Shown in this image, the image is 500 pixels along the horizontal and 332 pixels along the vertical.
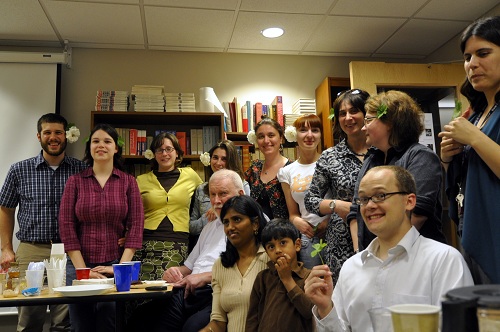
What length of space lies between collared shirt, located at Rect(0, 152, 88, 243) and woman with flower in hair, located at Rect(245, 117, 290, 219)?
1.35 metres

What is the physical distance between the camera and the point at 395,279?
53.8 inches

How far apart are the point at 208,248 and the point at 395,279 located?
160 cm

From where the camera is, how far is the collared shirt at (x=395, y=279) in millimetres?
1296

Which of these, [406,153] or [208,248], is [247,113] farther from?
[406,153]

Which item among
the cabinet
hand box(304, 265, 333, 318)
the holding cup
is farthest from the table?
the cabinet

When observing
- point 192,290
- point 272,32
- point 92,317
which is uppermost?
Result: point 272,32

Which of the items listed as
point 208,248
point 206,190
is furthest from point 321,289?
point 206,190

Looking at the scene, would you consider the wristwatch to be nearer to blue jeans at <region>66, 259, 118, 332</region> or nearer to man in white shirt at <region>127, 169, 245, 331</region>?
man in white shirt at <region>127, 169, 245, 331</region>

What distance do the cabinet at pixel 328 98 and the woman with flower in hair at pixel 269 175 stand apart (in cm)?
124

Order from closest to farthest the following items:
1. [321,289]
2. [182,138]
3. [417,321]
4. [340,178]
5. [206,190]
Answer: [417,321] < [321,289] < [340,178] < [206,190] < [182,138]

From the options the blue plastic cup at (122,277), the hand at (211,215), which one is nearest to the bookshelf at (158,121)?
the hand at (211,215)

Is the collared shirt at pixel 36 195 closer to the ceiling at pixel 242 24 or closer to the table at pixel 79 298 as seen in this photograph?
the table at pixel 79 298

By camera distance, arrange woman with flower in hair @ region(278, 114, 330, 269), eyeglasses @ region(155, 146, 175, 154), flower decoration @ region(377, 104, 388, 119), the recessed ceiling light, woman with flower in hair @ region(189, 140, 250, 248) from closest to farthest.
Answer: flower decoration @ region(377, 104, 388, 119) < woman with flower in hair @ region(278, 114, 330, 269) < woman with flower in hair @ region(189, 140, 250, 248) < eyeglasses @ region(155, 146, 175, 154) < the recessed ceiling light

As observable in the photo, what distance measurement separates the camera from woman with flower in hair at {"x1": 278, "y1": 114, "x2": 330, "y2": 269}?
8.64 feet
